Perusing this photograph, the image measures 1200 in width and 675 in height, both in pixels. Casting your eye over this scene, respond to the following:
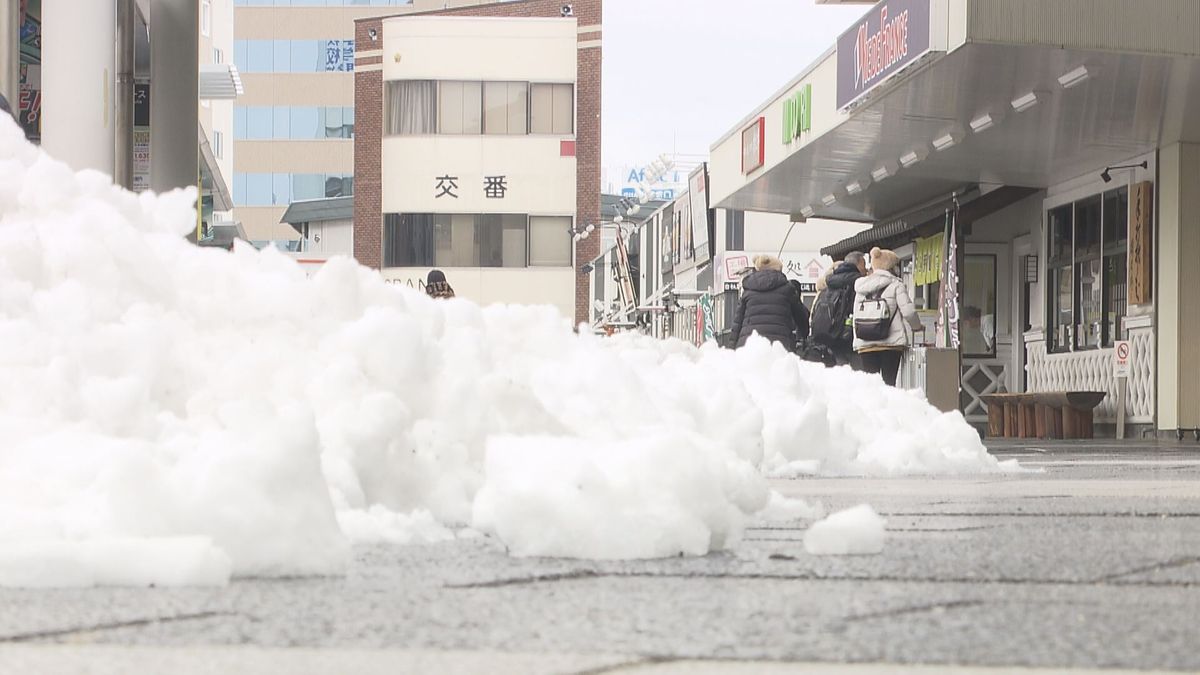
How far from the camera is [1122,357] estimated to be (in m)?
17.5

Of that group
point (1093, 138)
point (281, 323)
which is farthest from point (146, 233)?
point (1093, 138)

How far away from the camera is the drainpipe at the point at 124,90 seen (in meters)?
14.5

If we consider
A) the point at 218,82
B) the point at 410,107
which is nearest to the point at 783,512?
the point at 218,82

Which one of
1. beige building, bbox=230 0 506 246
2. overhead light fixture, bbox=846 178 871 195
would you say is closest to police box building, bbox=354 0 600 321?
overhead light fixture, bbox=846 178 871 195

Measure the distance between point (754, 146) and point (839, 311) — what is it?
5212mm

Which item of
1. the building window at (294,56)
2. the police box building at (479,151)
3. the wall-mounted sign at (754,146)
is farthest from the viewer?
the building window at (294,56)

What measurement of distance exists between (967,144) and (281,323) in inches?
565

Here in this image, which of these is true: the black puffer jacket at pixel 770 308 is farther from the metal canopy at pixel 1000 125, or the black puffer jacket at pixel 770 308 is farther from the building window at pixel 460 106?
the building window at pixel 460 106

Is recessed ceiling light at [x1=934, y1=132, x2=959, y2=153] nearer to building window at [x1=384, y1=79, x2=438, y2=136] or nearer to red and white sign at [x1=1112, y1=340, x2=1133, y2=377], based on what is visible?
red and white sign at [x1=1112, y1=340, x2=1133, y2=377]

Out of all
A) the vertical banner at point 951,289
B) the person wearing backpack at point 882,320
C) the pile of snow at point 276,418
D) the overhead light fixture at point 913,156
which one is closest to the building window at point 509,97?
the vertical banner at point 951,289

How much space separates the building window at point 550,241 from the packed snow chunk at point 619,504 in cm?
4470

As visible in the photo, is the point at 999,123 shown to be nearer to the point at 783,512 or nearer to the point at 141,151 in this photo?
the point at 141,151

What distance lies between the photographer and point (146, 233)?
14.7 feet

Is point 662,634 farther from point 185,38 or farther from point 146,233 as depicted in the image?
point 185,38
